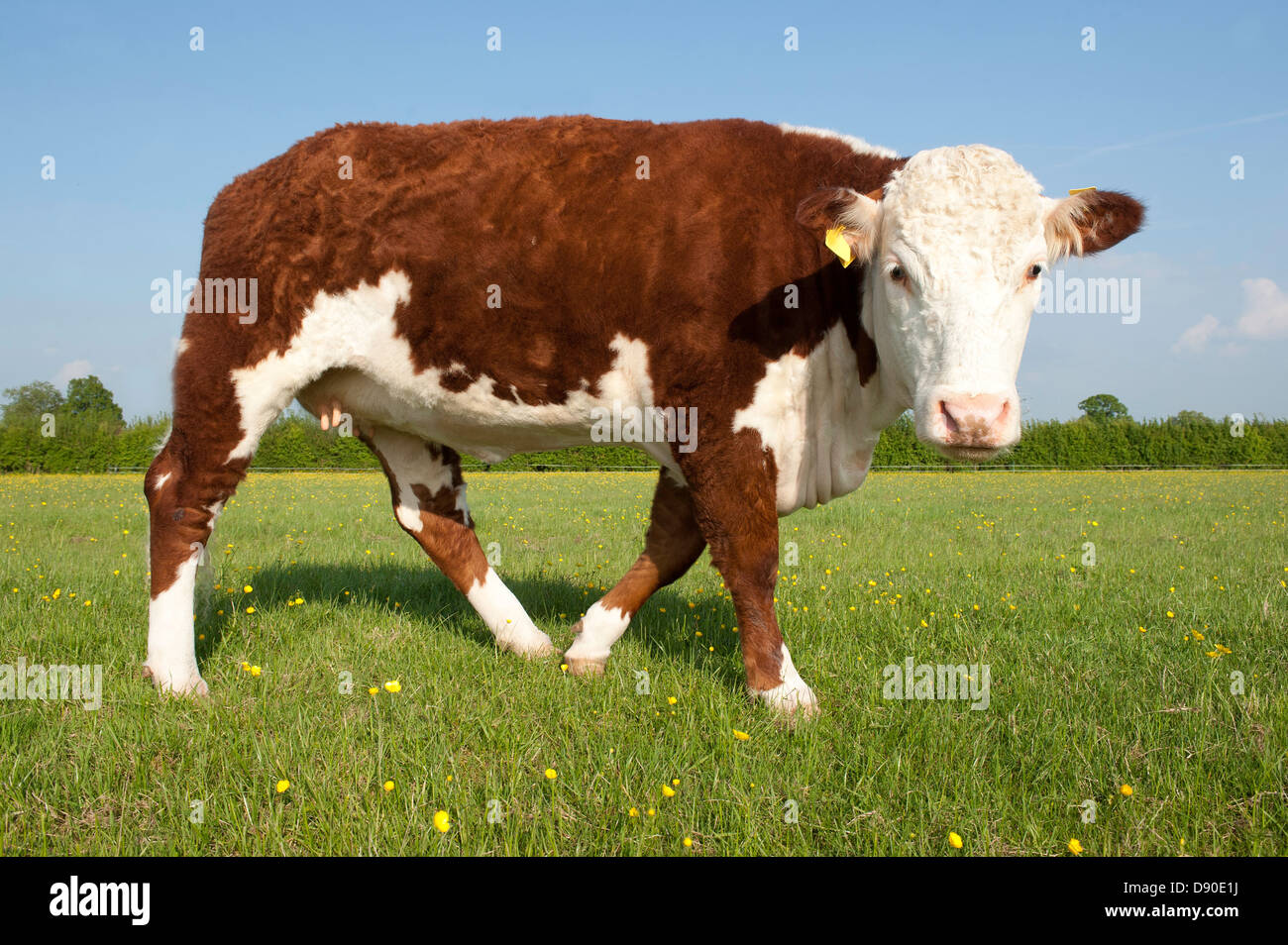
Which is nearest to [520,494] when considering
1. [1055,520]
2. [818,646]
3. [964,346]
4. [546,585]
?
[1055,520]

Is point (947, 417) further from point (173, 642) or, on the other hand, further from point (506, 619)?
point (173, 642)

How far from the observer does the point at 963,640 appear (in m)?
4.89

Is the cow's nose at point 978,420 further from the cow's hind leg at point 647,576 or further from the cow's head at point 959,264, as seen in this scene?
the cow's hind leg at point 647,576

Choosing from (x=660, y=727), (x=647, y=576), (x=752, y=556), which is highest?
(x=752, y=556)

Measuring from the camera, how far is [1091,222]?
3754mm

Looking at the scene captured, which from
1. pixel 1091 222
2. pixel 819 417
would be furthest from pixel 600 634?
pixel 1091 222

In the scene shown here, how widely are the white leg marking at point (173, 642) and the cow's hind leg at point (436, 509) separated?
4.30ft

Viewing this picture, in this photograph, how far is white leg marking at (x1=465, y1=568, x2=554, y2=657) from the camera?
4883 millimetres

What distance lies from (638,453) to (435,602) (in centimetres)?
2385

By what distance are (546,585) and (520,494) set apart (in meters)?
12.2

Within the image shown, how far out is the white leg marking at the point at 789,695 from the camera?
369cm

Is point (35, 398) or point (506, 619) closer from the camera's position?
point (506, 619)

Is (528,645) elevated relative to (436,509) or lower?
lower

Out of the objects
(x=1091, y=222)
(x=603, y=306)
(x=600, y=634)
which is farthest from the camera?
(x=600, y=634)
